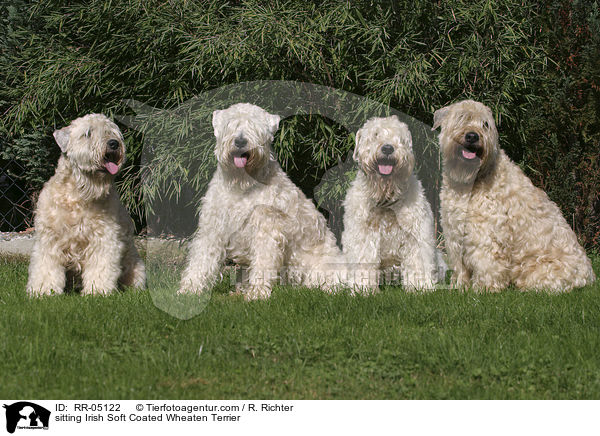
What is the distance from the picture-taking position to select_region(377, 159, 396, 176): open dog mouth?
593 cm

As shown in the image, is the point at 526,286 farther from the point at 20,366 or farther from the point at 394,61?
the point at 20,366

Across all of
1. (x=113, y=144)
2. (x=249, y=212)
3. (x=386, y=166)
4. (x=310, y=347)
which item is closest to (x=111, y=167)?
(x=113, y=144)

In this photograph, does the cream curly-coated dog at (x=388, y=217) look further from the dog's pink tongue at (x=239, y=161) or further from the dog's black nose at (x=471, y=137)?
the dog's pink tongue at (x=239, y=161)

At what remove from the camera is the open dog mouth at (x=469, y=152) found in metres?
5.95

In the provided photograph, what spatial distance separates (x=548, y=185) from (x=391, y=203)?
327cm

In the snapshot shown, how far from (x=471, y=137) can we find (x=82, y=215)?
11.7 feet

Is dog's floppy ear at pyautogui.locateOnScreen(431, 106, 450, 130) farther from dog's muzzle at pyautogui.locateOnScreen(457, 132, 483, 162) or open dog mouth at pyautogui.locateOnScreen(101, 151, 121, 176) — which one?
open dog mouth at pyautogui.locateOnScreen(101, 151, 121, 176)

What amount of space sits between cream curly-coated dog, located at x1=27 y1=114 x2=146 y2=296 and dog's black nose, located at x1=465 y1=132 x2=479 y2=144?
122 inches

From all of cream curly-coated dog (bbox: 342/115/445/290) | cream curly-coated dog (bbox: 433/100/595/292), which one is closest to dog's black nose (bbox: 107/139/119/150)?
cream curly-coated dog (bbox: 342/115/445/290)

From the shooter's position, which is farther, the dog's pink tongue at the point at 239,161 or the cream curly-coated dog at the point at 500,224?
the cream curly-coated dog at the point at 500,224

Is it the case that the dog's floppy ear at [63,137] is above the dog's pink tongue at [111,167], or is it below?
above

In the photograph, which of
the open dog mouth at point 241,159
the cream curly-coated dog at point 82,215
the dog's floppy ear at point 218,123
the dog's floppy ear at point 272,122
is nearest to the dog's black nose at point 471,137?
the dog's floppy ear at point 272,122
